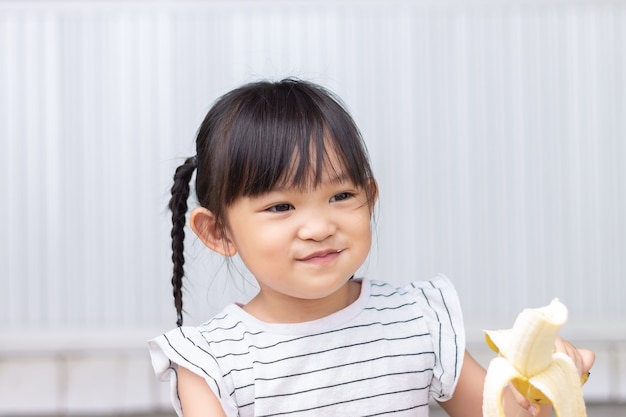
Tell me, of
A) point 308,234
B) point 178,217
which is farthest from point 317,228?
point 178,217

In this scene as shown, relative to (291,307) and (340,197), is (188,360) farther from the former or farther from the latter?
(340,197)

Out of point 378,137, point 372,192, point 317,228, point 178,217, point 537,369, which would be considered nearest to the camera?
point 537,369

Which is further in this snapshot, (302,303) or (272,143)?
(302,303)

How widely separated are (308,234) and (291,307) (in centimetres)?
19

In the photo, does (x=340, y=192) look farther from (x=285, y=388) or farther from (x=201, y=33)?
(x=201, y=33)

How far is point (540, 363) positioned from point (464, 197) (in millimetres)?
1961

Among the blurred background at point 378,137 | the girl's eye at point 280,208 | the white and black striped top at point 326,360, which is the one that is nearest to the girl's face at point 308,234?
the girl's eye at point 280,208

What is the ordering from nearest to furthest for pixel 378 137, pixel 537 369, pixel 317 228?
pixel 537 369, pixel 317 228, pixel 378 137

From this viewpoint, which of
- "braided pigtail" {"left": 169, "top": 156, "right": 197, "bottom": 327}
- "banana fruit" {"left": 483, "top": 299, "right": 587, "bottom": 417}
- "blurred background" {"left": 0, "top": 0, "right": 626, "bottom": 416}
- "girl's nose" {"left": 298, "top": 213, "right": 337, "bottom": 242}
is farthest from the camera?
"blurred background" {"left": 0, "top": 0, "right": 626, "bottom": 416}

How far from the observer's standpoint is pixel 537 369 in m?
1.14

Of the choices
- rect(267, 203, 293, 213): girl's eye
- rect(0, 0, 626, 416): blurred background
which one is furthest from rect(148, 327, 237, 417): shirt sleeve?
rect(0, 0, 626, 416): blurred background

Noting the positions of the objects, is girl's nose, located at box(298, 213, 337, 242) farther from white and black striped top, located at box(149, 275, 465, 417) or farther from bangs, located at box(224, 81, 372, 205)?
white and black striped top, located at box(149, 275, 465, 417)

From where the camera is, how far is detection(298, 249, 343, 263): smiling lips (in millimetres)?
1300

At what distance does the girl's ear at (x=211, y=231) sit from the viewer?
142cm
